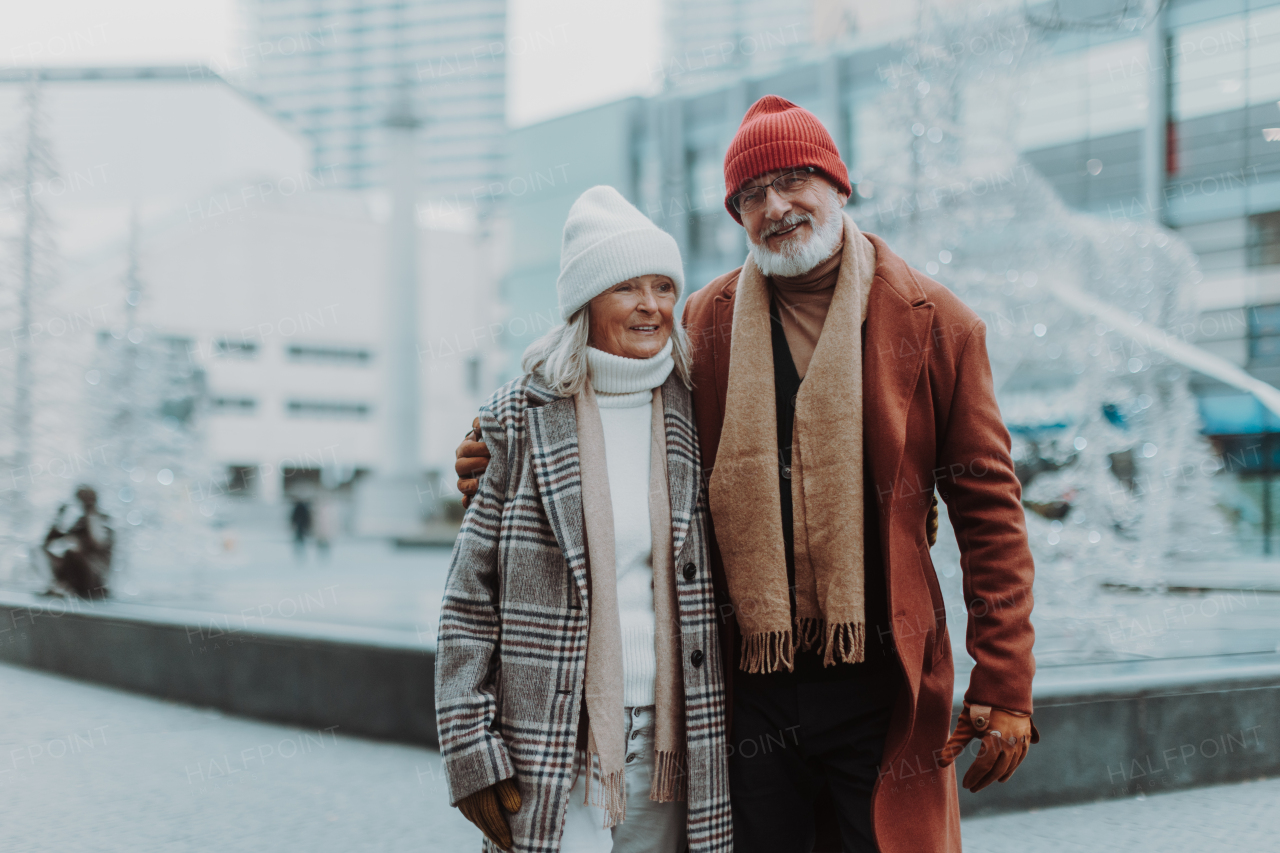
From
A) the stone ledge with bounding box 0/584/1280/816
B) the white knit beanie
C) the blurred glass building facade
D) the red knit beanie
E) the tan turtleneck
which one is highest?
the blurred glass building facade

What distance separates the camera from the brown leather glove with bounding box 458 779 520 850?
2094 mm

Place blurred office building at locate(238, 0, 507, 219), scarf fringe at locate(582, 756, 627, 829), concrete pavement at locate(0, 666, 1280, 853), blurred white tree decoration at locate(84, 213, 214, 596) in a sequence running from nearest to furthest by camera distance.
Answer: scarf fringe at locate(582, 756, 627, 829) < concrete pavement at locate(0, 666, 1280, 853) < blurred white tree decoration at locate(84, 213, 214, 596) < blurred office building at locate(238, 0, 507, 219)

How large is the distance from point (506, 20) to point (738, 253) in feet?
125

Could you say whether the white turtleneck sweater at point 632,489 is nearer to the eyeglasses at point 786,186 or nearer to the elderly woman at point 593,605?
the elderly woman at point 593,605

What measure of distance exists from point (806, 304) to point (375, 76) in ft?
287

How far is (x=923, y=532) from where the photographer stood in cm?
220

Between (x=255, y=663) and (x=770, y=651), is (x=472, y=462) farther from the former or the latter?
(x=255, y=663)

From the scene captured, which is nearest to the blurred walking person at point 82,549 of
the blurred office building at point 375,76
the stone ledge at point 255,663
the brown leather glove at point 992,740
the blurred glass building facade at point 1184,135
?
the stone ledge at point 255,663

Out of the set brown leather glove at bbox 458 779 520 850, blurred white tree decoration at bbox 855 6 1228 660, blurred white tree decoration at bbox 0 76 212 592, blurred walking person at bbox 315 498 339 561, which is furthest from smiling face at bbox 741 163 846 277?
blurred walking person at bbox 315 498 339 561

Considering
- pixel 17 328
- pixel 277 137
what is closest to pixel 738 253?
pixel 17 328

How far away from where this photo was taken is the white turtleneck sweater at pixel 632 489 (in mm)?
2209

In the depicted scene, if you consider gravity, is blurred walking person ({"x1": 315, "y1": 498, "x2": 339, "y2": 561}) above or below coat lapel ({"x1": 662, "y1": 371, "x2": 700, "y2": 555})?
below

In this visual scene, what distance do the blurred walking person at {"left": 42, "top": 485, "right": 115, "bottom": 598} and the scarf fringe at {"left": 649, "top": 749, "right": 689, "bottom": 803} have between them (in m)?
9.33

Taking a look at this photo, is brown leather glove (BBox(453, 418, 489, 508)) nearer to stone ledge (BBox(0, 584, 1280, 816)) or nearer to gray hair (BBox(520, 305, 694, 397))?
gray hair (BBox(520, 305, 694, 397))
